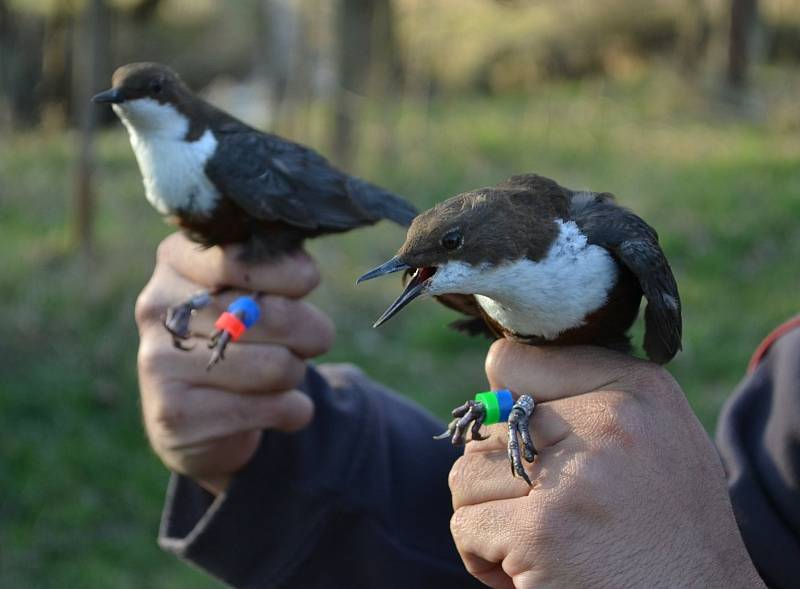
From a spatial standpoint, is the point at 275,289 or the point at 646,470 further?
the point at 275,289

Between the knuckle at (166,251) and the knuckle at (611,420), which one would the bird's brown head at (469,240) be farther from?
the knuckle at (166,251)

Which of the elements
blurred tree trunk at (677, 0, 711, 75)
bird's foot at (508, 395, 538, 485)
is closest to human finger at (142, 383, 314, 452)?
bird's foot at (508, 395, 538, 485)

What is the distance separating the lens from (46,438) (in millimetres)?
5367

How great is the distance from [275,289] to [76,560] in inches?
106

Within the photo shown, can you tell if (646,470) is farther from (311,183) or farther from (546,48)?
(546,48)

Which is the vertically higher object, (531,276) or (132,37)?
(531,276)

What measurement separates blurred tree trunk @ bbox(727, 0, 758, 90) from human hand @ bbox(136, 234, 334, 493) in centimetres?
983

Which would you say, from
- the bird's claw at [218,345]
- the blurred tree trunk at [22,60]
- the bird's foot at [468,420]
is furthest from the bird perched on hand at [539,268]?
the blurred tree trunk at [22,60]

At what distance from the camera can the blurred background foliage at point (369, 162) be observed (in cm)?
535

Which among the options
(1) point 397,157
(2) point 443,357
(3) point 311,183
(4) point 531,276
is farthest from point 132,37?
(4) point 531,276

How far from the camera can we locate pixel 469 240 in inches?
87.2

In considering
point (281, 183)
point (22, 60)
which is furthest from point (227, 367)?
point (22, 60)

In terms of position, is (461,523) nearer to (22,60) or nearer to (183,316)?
(183,316)

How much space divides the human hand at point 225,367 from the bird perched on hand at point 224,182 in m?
0.07
